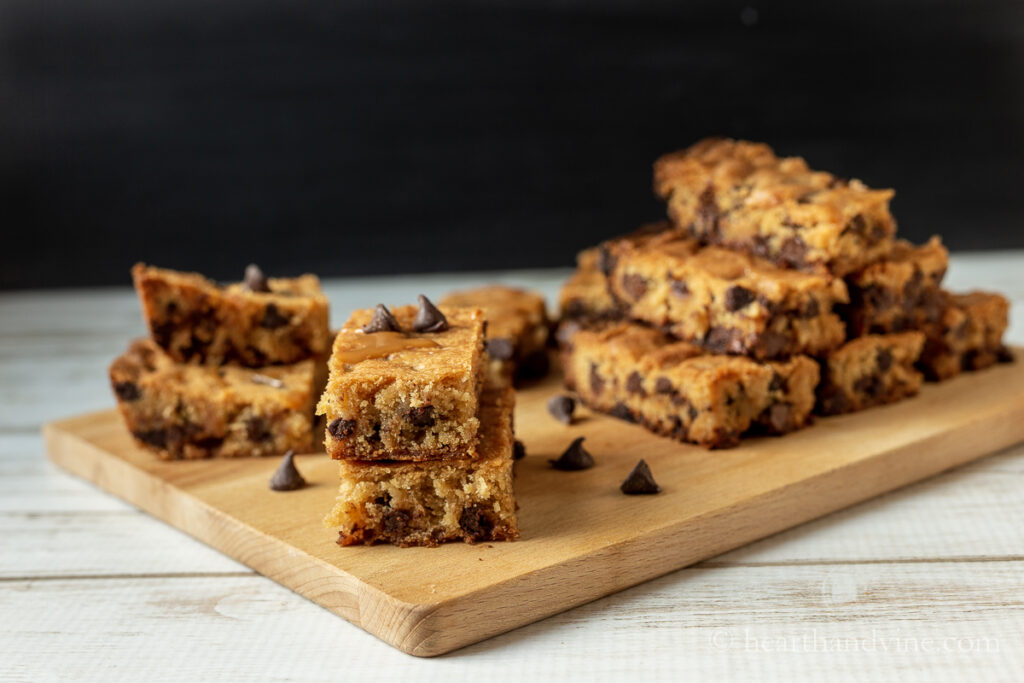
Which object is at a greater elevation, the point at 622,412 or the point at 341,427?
the point at 341,427

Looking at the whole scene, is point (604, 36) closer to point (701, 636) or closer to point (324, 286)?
point (324, 286)

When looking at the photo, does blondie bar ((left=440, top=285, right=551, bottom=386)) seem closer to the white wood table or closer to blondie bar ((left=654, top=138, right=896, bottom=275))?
blondie bar ((left=654, top=138, right=896, bottom=275))

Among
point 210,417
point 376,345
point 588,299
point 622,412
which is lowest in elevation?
point 622,412

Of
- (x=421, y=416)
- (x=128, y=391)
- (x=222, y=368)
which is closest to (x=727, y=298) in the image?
(x=421, y=416)

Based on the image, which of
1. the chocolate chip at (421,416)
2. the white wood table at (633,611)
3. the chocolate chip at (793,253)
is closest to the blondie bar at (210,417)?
the white wood table at (633,611)

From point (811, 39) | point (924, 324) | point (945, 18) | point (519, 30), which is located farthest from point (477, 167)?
point (924, 324)

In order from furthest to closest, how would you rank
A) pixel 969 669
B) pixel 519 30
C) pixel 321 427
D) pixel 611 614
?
pixel 519 30 → pixel 321 427 → pixel 611 614 → pixel 969 669

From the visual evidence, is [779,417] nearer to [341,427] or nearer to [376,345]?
[376,345]

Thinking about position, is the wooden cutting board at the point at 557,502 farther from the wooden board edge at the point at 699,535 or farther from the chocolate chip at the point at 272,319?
the chocolate chip at the point at 272,319
